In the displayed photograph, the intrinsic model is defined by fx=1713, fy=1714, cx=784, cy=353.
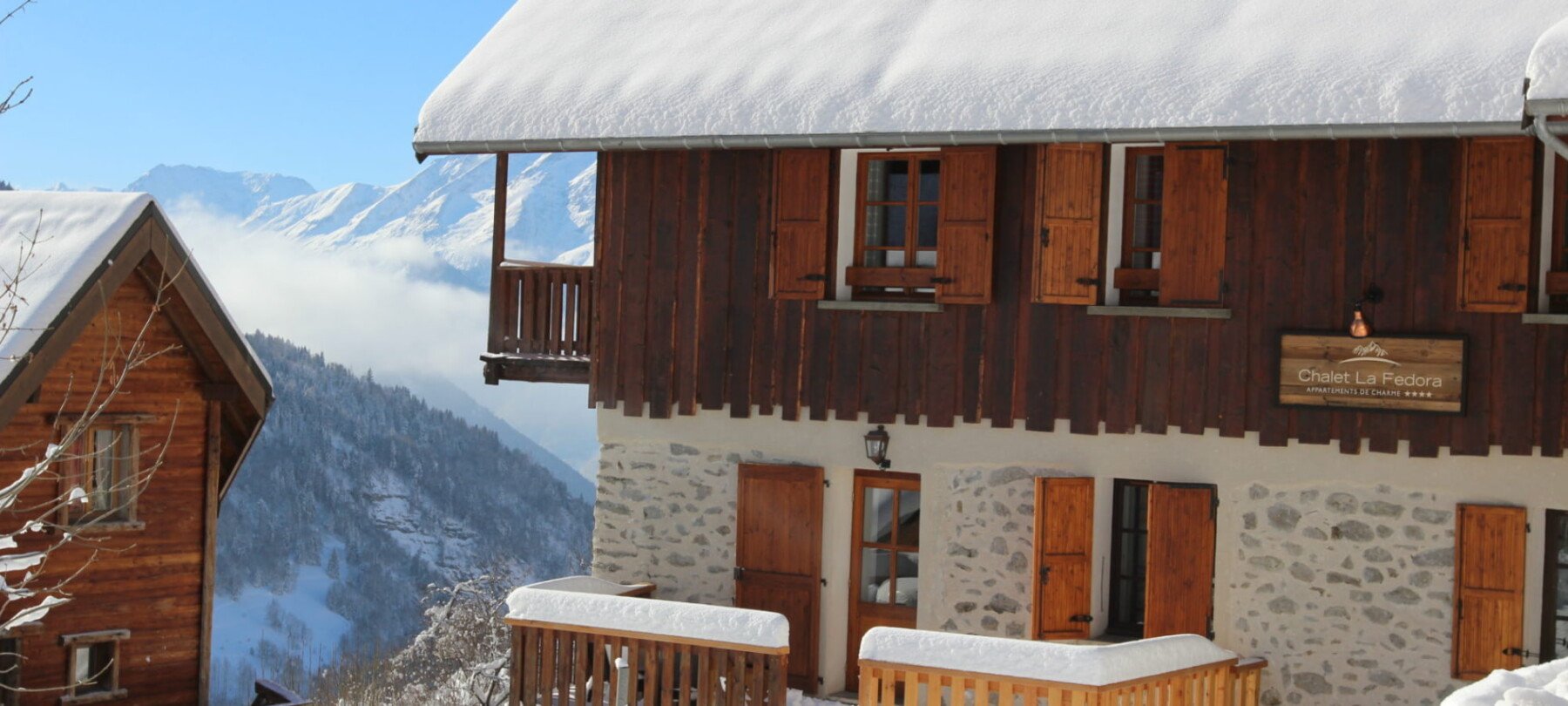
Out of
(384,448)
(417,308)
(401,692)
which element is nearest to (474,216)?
(417,308)

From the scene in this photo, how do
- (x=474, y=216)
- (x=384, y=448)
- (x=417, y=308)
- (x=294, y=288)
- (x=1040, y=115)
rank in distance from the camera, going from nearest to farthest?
(x=1040, y=115)
(x=384, y=448)
(x=294, y=288)
(x=417, y=308)
(x=474, y=216)

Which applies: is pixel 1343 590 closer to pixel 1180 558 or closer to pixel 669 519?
pixel 1180 558

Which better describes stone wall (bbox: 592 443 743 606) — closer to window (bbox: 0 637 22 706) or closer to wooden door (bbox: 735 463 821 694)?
wooden door (bbox: 735 463 821 694)

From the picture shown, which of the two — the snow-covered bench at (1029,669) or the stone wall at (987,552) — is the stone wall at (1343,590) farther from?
the stone wall at (987,552)

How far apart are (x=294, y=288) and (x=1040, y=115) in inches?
4573

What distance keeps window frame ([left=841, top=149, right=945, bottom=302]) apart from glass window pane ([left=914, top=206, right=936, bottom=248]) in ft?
0.04

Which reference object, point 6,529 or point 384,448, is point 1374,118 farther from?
point 384,448

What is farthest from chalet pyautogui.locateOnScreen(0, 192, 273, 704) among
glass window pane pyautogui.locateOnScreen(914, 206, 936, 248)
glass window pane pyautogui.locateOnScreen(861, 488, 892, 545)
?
glass window pane pyautogui.locateOnScreen(914, 206, 936, 248)

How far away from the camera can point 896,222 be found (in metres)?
11.8

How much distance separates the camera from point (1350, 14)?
10.7 meters

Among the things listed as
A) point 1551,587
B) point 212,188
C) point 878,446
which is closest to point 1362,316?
point 1551,587

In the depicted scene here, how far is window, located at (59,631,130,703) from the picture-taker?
1434 cm

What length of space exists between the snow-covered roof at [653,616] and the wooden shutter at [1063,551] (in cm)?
194

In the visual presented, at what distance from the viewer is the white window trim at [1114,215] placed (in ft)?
36.2
